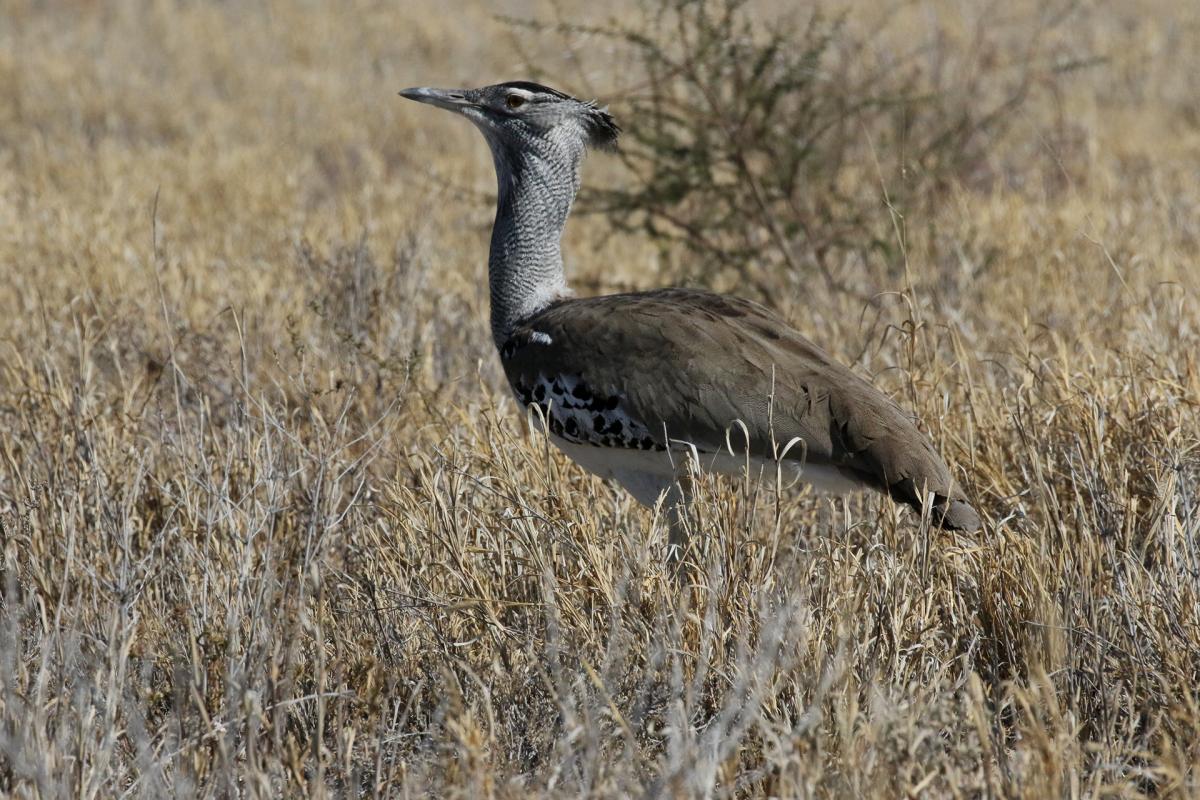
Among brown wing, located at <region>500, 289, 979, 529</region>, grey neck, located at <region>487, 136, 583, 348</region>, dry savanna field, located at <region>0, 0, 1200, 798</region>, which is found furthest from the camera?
grey neck, located at <region>487, 136, 583, 348</region>

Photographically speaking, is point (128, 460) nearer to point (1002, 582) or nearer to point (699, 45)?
point (1002, 582)

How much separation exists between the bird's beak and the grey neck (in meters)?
0.17

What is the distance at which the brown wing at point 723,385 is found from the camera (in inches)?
107

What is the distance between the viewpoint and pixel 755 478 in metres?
2.95

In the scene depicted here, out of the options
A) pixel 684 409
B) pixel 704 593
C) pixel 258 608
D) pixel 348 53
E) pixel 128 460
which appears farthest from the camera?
pixel 348 53

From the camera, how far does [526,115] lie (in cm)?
344

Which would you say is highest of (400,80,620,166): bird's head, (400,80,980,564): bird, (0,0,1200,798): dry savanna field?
(400,80,620,166): bird's head

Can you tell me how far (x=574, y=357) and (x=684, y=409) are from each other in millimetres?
275

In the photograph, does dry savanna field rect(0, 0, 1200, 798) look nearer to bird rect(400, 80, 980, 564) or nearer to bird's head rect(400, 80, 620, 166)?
bird rect(400, 80, 980, 564)

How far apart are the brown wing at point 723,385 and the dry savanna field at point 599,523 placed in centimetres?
13

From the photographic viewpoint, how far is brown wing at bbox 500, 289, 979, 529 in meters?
2.71

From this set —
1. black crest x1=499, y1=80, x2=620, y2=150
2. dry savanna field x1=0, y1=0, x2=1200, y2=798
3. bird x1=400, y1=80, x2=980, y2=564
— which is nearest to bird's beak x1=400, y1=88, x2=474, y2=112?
black crest x1=499, y1=80, x2=620, y2=150

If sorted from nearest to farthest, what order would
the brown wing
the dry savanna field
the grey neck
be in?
1. the dry savanna field
2. the brown wing
3. the grey neck

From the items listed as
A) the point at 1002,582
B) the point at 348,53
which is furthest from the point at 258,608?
the point at 348,53
